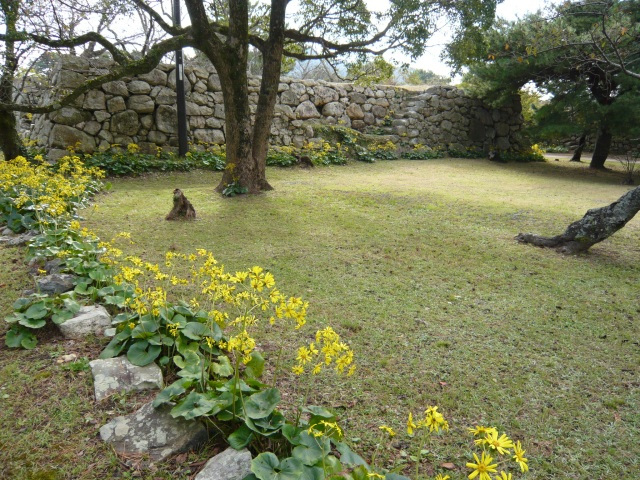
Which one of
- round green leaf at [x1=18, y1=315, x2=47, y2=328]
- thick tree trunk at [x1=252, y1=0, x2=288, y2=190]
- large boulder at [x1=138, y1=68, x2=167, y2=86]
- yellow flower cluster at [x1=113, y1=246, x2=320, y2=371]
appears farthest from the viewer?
large boulder at [x1=138, y1=68, x2=167, y2=86]

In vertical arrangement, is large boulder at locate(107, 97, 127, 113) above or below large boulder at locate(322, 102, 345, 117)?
below

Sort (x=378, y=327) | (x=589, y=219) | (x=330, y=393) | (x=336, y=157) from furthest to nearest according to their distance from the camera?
(x=336, y=157) → (x=589, y=219) → (x=378, y=327) → (x=330, y=393)

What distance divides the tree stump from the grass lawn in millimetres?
214

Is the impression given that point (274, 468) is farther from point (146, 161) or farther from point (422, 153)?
point (422, 153)

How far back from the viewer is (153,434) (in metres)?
1.68

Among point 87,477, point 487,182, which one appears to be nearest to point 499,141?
point 487,182

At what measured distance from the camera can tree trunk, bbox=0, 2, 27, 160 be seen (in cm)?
542

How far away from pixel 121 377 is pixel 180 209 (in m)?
3.33

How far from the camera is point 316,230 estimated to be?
16.2 ft

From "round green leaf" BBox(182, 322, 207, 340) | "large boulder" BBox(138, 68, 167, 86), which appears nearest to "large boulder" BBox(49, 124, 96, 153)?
"large boulder" BBox(138, 68, 167, 86)

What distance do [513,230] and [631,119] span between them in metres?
6.74

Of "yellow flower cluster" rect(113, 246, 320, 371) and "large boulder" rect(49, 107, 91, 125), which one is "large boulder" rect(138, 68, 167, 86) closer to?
"large boulder" rect(49, 107, 91, 125)

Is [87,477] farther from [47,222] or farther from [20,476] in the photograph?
[47,222]

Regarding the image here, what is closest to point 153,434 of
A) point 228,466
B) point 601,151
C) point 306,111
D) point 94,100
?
point 228,466
